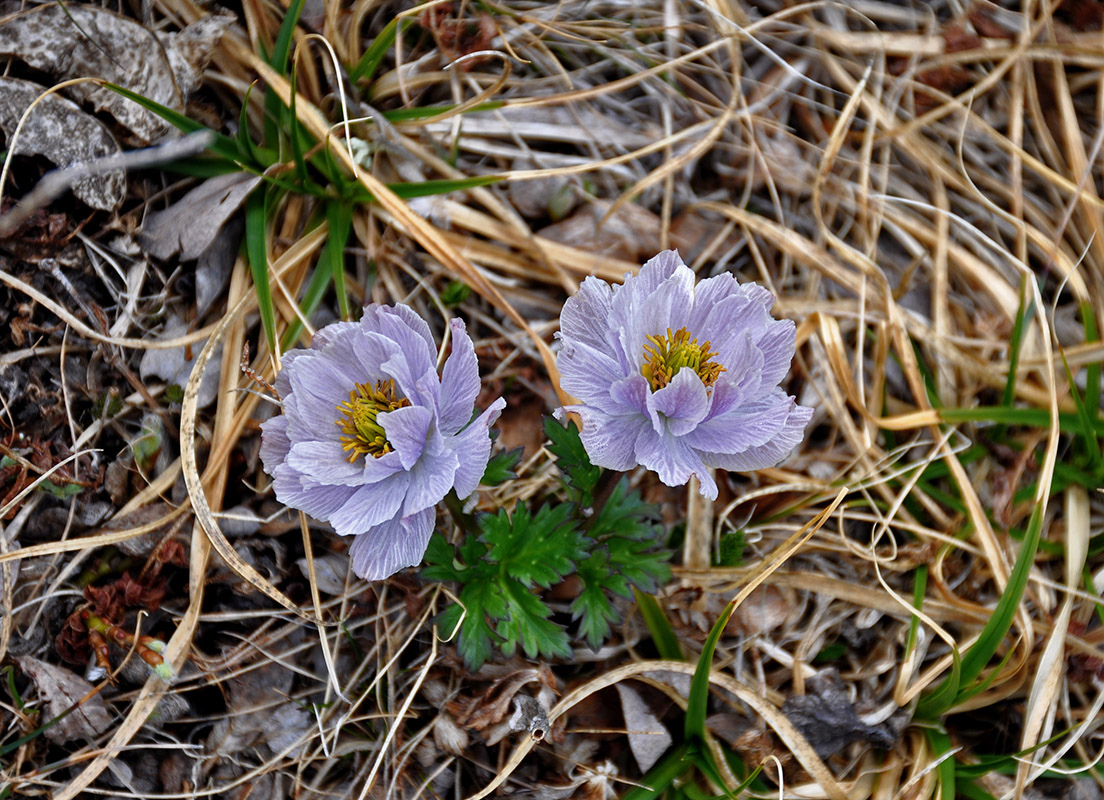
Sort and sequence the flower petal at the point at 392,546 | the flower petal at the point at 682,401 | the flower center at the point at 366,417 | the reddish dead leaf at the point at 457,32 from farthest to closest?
the reddish dead leaf at the point at 457,32 → the flower center at the point at 366,417 → the flower petal at the point at 392,546 → the flower petal at the point at 682,401

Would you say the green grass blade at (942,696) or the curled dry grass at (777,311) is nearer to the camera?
the green grass blade at (942,696)

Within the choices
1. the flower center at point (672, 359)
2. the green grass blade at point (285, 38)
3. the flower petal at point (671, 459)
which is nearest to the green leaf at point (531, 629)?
the flower petal at point (671, 459)

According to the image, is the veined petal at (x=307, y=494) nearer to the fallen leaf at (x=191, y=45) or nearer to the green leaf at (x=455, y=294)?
the green leaf at (x=455, y=294)

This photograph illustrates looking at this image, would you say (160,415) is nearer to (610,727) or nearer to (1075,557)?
(610,727)

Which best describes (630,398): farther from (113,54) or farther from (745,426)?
(113,54)

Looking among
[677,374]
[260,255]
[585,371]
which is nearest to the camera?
[677,374]

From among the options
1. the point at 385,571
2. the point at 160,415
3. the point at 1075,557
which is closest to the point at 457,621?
the point at 385,571

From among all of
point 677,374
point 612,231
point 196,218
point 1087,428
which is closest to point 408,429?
point 677,374
